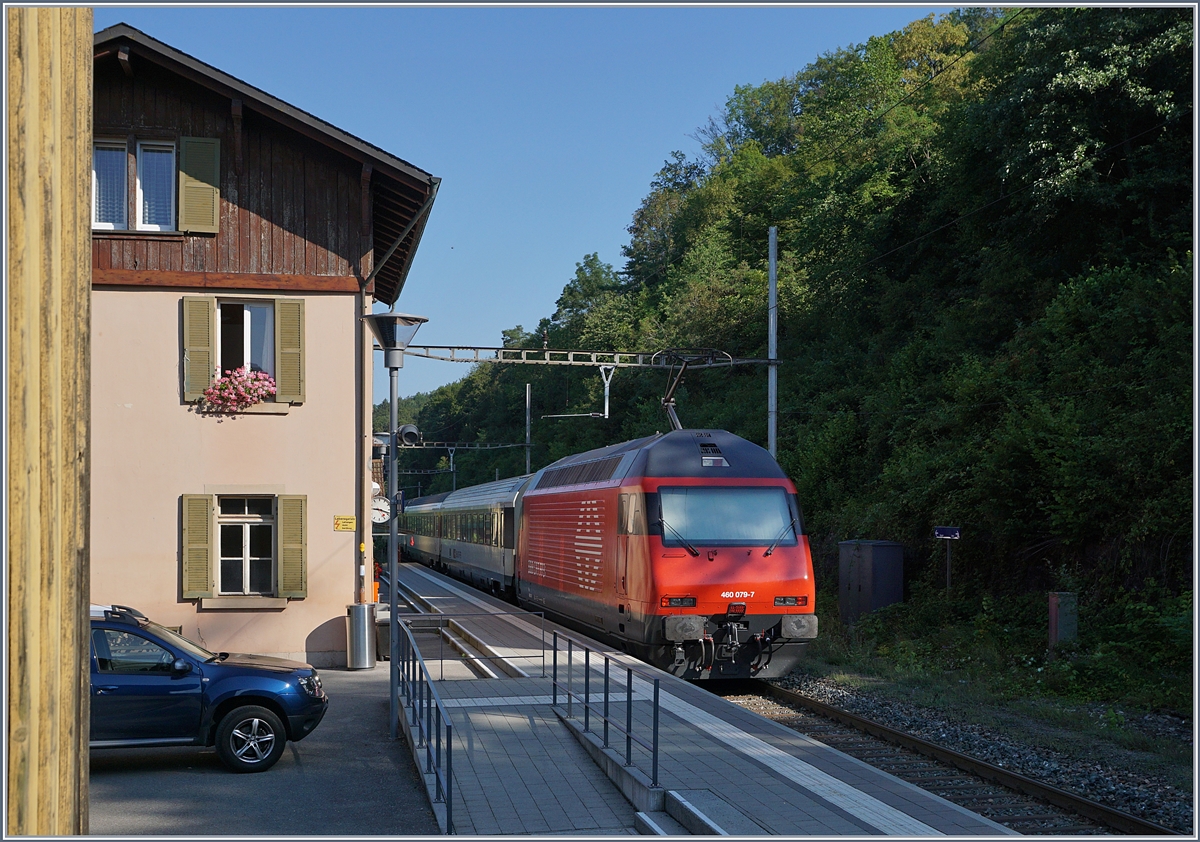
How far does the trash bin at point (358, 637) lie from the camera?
16.5 metres

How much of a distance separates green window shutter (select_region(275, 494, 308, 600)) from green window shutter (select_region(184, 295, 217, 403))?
79.0 inches

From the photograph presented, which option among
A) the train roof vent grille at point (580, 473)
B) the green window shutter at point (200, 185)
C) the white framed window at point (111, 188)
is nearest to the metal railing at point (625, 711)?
the train roof vent grille at point (580, 473)

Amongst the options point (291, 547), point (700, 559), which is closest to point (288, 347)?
point (291, 547)

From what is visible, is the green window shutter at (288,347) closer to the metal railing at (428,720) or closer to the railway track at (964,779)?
the metal railing at (428,720)

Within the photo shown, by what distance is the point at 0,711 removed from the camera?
2.85 meters

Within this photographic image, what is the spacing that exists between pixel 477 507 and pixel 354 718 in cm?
1964

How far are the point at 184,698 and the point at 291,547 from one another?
6.45 metres

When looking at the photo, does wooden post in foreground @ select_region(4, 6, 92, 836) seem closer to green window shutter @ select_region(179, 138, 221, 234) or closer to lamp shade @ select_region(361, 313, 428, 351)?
lamp shade @ select_region(361, 313, 428, 351)

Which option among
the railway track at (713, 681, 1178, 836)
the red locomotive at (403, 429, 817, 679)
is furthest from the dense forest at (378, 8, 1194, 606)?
the railway track at (713, 681, 1178, 836)

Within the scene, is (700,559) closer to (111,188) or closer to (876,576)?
(876,576)

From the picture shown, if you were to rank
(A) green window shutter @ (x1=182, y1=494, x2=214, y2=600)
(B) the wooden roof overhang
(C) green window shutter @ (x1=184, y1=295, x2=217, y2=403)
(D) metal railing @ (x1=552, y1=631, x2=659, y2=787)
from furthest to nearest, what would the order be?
(C) green window shutter @ (x1=184, y1=295, x2=217, y2=403), (A) green window shutter @ (x1=182, y1=494, x2=214, y2=600), (B) the wooden roof overhang, (D) metal railing @ (x1=552, y1=631, x2=659, y2=787)

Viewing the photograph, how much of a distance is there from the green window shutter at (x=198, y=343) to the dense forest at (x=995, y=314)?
1260cm

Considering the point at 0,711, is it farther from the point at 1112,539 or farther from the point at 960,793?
the point at 1112,539

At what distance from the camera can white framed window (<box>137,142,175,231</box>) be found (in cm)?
1634
